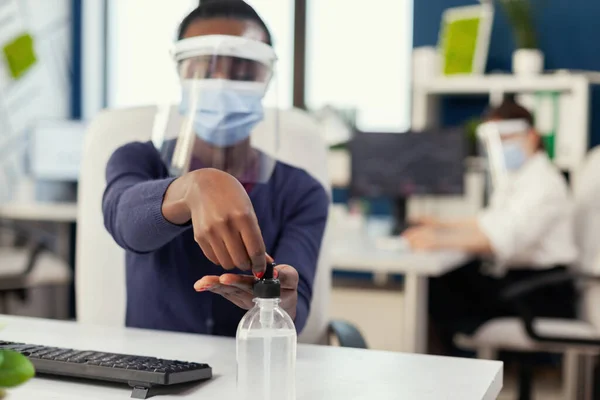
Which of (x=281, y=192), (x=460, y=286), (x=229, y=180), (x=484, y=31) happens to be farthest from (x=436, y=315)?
(x=229, y=180)

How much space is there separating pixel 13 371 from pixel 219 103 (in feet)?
1.52

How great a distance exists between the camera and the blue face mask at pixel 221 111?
34.6 inches

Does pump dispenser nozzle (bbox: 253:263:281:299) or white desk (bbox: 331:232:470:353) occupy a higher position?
pump dispenser nozzle (bbox: 253:263:281:299)

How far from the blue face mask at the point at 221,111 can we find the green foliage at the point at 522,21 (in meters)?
3.00

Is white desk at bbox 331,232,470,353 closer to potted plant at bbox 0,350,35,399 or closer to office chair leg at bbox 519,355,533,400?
office chair leg at bbox 519,355,533,400

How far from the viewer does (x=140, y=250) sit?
998mm

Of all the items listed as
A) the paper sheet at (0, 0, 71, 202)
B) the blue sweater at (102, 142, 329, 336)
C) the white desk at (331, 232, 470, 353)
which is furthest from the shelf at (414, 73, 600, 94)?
the blue sweater at (102, 142, 329, 336)

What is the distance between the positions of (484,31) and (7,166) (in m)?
2.65

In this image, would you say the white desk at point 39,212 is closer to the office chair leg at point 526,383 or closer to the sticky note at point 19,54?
the sticky note at point 19,54

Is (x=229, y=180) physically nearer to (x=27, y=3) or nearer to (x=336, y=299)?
(x=336, y=299)

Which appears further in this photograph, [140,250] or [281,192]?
[281,192]

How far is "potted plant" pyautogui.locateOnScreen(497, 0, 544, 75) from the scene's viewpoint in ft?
11.6

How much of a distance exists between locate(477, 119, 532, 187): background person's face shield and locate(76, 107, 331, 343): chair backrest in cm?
158

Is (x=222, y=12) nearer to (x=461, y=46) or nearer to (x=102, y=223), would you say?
(x=102, y=223)
